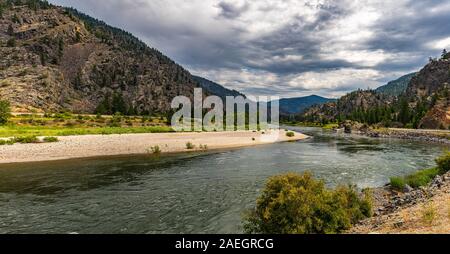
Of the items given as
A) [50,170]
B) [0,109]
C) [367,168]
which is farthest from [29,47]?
[367,168]

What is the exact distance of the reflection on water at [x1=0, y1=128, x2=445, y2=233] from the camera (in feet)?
61.1

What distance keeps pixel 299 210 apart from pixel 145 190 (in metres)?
16.6

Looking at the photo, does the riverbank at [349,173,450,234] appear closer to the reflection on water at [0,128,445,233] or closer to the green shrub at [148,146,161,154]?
the reflection on water at [0,128,445,233]

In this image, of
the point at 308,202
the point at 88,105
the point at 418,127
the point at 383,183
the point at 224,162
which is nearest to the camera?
the point at 308,202

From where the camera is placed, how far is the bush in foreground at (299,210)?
559 inches

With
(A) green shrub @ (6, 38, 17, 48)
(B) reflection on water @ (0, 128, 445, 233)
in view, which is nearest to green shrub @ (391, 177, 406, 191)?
(B) reflection on water @ (0, 128, 445, 233)

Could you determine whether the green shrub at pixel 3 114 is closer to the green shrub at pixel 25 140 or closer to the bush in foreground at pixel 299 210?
the green shrub at pixel 25 140

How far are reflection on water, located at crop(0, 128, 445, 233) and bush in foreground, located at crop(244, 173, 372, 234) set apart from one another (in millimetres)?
2967

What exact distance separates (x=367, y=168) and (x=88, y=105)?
6917 inches

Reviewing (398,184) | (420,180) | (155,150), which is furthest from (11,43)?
(420,180)

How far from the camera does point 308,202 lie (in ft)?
47.7

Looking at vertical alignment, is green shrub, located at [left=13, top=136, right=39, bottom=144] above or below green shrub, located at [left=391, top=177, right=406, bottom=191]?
above

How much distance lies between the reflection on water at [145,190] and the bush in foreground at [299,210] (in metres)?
2.97
